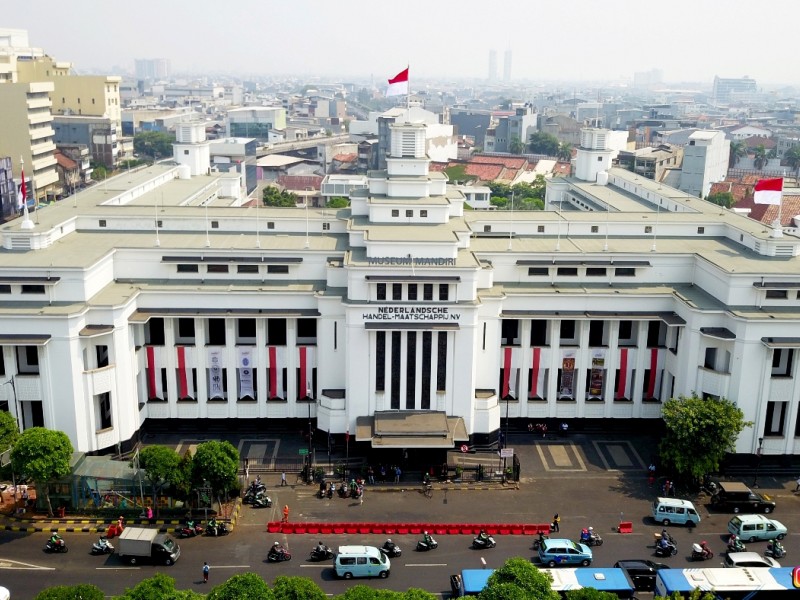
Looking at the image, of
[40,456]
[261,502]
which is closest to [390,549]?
[261,502]

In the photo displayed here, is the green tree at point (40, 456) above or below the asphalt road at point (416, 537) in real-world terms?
above

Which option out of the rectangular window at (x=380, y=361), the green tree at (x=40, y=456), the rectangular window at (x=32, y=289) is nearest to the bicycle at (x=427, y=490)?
the rectangular window at (x=380, y=361)

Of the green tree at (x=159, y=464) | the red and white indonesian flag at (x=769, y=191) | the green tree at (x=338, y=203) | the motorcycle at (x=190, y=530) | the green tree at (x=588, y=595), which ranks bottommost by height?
the motorcycle at (x=190, y=530)

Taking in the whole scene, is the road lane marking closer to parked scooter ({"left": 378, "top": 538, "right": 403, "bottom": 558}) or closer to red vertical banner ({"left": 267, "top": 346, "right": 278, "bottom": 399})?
parked scooter ({"left": 378, "top": 538, "right": 403, "bottom": 558})

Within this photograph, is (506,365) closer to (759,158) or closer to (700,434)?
(700,434)

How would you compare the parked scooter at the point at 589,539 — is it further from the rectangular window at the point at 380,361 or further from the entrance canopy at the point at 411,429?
the rectangular window at the point at 380,361

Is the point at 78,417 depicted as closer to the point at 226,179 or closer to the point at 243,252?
the point at 243,252

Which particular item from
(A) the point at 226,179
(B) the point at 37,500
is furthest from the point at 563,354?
(A) the point at 226,179

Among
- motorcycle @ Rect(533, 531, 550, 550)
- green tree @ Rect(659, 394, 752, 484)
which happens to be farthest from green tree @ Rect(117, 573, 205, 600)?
green tree @ Rect(659, 394, 752, 484)
